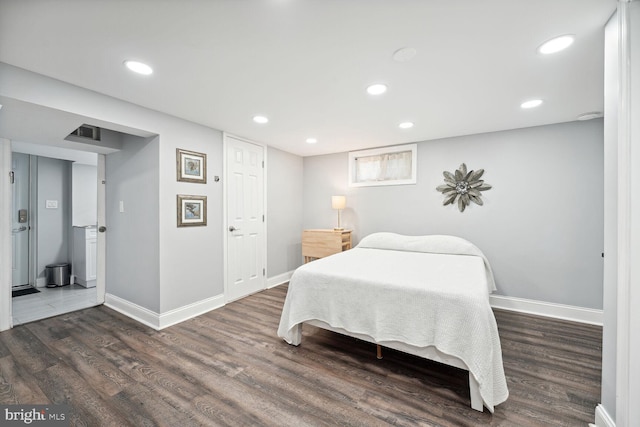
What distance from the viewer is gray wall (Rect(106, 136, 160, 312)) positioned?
275 cm

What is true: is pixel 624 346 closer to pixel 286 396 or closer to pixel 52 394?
pixel 286 396

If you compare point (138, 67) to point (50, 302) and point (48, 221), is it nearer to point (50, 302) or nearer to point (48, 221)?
point (50, 302)

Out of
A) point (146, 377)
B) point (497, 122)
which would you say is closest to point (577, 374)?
point (497, 122)

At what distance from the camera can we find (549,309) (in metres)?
3.04

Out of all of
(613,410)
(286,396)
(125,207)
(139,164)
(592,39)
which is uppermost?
(592,39)

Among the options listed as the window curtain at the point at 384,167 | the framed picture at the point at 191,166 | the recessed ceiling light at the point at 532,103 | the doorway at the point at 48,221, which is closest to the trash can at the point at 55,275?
the doorway at the point at 48,221

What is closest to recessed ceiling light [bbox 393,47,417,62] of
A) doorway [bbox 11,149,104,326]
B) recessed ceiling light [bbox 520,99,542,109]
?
recessed ceiling light [bbox 520,99,542,109]

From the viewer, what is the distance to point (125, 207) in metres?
→ 3.06

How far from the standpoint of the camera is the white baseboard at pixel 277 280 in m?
4.20

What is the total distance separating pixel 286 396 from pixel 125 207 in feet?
9.27

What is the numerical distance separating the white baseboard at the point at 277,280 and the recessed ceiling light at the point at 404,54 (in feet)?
11.6

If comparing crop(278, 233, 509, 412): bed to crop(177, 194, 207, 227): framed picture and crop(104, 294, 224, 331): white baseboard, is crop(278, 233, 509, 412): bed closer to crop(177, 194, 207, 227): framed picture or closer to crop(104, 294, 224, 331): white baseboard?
crop(104, 294, 224, 331): white baseboard

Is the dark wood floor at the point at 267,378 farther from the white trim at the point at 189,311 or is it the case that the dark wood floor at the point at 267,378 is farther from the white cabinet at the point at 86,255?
the white cabinet at the point at 86,255

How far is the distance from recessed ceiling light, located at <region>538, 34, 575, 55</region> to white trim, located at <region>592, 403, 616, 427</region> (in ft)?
6.96
